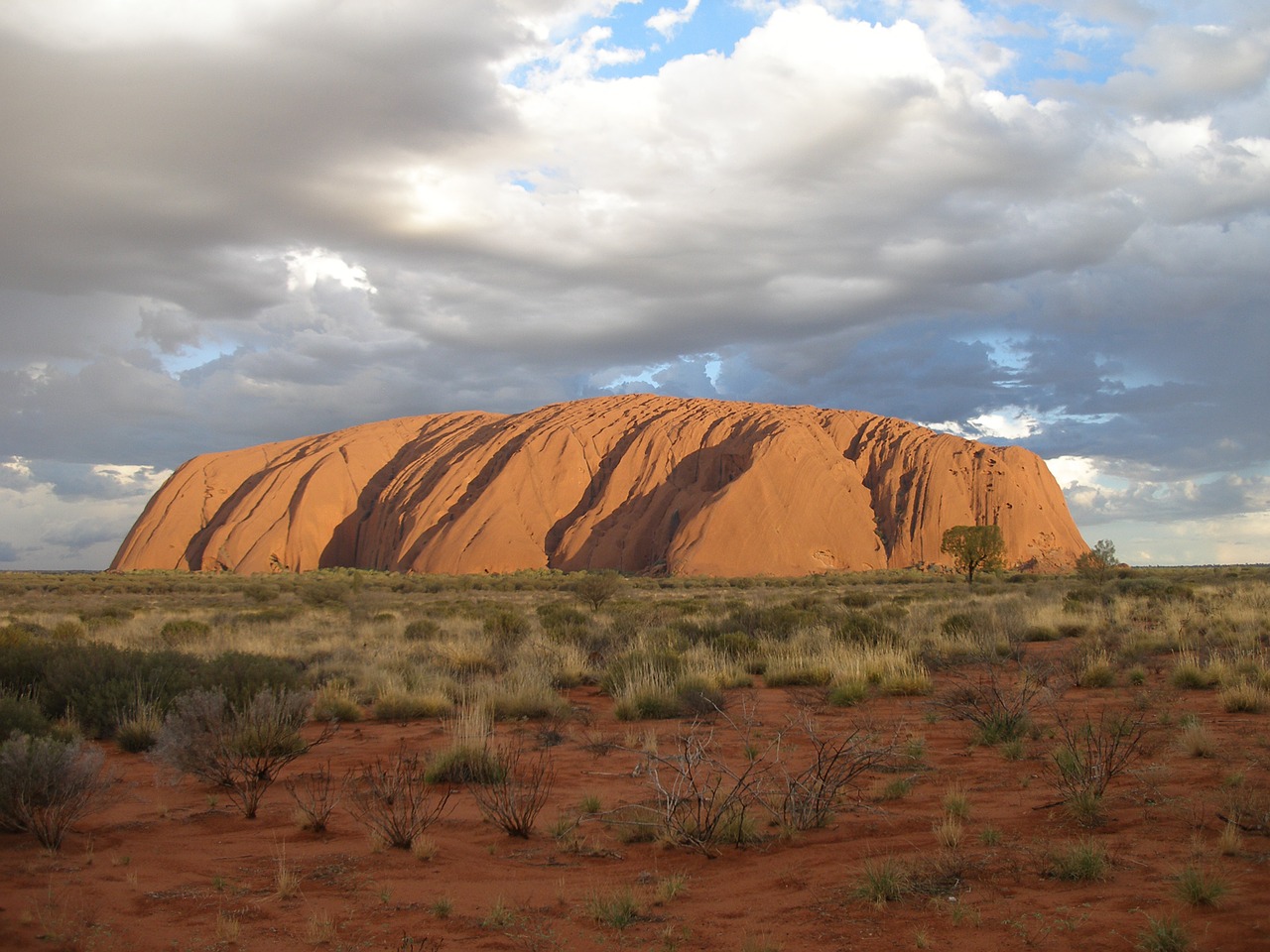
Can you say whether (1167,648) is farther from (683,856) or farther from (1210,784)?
(683,856)

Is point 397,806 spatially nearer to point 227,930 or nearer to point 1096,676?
point 227,930

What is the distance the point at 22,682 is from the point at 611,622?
32.7ft

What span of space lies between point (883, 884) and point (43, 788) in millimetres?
5212

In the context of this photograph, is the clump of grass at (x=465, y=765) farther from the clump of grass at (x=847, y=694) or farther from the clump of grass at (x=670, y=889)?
the clump of grass at (x=847, y=694)

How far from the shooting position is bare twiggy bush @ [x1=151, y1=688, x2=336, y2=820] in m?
6.79

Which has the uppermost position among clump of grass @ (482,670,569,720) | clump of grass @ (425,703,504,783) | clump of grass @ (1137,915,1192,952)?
clump of grass @ (1137,915,1192,952)

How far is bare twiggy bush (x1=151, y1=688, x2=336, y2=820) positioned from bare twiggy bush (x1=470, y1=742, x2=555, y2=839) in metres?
1.72

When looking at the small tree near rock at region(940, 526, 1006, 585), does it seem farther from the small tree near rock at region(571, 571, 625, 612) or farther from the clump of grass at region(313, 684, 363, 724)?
the clump of grass at region(313, 684, 363, 724)

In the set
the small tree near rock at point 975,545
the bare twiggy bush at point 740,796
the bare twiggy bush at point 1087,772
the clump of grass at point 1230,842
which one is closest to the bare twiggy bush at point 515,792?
the bare twiggy bush at point 740,796

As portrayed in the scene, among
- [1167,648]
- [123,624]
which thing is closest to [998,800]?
[1167,648]

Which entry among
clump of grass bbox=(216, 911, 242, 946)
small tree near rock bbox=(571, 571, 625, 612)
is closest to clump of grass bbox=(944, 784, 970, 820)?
clump of grass bbox=(216, 911, 242, 946)

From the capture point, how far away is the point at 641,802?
247 inches

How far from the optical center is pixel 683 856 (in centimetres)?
521

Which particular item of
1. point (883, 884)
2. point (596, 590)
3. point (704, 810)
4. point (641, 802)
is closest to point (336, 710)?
point (641, 802)
